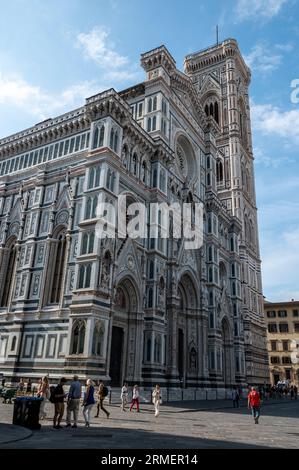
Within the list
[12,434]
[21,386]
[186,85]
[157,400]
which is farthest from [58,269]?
[186,85]

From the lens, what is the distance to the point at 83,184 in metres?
28.6

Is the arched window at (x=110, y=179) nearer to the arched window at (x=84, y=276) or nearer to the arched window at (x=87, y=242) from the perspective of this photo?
the arched window at (x=87, y=242)

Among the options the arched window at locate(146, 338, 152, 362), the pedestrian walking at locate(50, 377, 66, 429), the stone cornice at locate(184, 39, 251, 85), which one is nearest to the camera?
the pedestrian walking at locate(50, 377, 66, 429)

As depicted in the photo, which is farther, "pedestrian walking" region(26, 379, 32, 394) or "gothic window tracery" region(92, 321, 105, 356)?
"gothic window tracery" region(92, 321, 105, 356)

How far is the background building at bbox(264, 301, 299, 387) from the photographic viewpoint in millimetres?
74125

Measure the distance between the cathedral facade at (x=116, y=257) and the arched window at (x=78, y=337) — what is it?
61mm

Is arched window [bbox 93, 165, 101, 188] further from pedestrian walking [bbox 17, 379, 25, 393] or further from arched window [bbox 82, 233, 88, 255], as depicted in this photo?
pedestrian walking [bbox 17, 379, 25, 393]

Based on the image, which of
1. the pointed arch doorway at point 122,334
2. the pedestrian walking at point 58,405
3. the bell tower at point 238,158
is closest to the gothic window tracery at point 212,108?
the bell tower at point 238,158

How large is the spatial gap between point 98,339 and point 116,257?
576 centimetres

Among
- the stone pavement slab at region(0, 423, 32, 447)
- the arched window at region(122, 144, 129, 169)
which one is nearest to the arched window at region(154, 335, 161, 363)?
the arched window at region(122, 144, 129, 169)

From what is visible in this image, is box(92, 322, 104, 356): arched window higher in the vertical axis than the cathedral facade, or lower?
lower

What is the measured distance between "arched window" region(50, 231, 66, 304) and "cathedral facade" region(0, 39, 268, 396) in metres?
0.09

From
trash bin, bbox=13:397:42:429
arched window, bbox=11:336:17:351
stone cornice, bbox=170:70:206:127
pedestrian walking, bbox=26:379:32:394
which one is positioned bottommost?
trash bin, bbox=13:397:42:429
